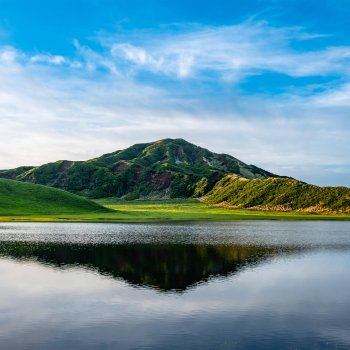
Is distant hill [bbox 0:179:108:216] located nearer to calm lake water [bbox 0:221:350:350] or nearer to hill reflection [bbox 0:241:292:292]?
hill reflection [bbox 0:241:292:292]

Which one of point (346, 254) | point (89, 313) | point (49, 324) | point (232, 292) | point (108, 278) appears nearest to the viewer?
point (49, 324)

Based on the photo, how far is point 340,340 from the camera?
1059 inches

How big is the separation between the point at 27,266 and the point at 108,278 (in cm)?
1339

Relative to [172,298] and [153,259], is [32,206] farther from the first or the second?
[172,298]

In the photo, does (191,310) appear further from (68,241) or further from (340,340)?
(68,241)

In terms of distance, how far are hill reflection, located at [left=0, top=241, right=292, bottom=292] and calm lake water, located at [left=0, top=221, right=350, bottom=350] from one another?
0.46ft

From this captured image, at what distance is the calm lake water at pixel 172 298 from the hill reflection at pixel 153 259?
0.46 feet

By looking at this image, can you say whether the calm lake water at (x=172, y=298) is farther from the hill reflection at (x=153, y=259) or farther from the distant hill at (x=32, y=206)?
the distant hill at (x=32, y=206)

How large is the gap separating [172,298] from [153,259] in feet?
75.4

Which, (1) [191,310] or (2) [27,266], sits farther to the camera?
(2) [27,266]

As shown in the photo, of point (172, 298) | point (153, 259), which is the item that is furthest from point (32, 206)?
point (172, 298)

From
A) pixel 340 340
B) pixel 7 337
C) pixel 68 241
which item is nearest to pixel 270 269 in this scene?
pixel 340 340

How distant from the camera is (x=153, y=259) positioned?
60.4 meters

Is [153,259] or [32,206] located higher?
[32,206]
